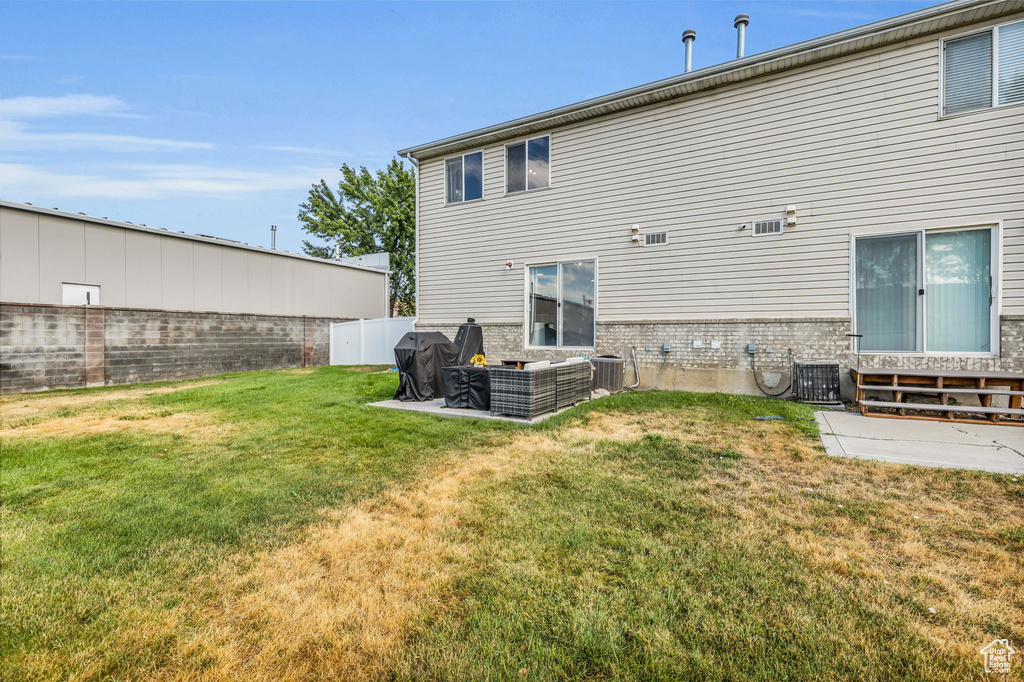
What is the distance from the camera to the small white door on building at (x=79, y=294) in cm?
999

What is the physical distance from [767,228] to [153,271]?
1443 centimetres

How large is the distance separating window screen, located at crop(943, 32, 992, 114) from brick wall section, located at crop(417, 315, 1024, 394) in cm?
306

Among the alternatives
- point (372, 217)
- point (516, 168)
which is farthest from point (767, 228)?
point (372, 217)

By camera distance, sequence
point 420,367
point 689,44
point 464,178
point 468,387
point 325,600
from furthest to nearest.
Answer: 1. point 464,178
2. point 689,44
3. point 420,367
4. point 468,387
5. point 325,600

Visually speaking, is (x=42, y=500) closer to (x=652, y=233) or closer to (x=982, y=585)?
(x=982, y=585)

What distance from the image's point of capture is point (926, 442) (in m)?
4.39

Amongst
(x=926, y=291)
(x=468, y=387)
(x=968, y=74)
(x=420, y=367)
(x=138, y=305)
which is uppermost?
(x=968, y=74)

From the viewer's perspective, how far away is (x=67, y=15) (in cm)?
983

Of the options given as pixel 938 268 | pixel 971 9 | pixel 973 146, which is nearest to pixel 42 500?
pixel 938 268

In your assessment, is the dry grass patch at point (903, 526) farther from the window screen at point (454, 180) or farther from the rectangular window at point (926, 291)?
the window screen at point (454, 180)

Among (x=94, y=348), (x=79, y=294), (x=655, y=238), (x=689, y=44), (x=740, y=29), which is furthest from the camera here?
(x=79, y=294)

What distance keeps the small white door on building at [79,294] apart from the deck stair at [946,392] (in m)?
15.6

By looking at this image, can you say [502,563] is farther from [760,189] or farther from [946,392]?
[760,189]

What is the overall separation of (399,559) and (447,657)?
0.80 m
